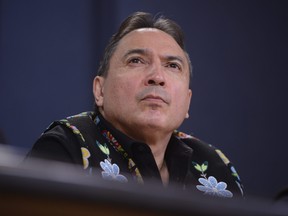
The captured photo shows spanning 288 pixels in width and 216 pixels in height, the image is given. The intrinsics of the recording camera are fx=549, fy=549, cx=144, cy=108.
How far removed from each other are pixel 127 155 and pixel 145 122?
119mm

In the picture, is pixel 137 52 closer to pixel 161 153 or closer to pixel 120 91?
pixel 120 91

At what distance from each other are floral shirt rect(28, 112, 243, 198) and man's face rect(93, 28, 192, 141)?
0.20 ft

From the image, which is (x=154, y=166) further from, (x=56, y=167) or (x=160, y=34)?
(x=56, y=167)

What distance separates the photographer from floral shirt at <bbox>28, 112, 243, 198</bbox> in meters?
1.30

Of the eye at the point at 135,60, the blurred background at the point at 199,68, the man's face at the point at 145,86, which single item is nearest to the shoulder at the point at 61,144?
the man's face at the point at 145,86

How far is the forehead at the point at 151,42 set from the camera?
5.31ft

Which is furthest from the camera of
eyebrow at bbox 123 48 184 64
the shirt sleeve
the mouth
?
eyebrow at bbox 123 48 184 64

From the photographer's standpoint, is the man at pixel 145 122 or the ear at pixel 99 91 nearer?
the man at pixel 145 122

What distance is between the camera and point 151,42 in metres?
1.63

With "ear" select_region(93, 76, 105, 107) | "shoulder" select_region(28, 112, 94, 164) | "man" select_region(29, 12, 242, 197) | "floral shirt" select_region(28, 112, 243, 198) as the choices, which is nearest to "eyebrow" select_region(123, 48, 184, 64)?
"man" select_region(29, 12, 242, 197)

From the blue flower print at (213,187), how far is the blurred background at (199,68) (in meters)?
0.68

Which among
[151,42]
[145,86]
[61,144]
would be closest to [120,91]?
[145,86]

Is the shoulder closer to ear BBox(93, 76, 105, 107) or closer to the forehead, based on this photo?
ear BBox(93, 76, 105, 107)

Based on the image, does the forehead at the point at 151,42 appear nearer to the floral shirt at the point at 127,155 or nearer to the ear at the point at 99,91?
the ear at the point at 99,91
